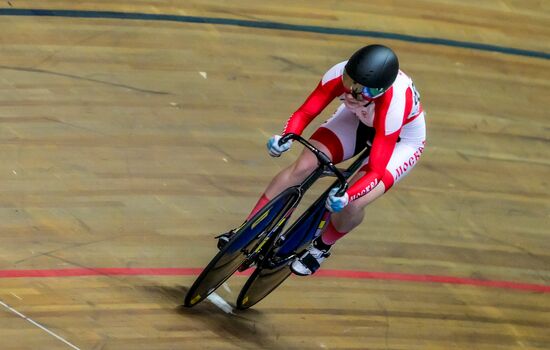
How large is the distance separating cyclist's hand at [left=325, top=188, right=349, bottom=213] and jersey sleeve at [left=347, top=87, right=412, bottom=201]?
0.07 m

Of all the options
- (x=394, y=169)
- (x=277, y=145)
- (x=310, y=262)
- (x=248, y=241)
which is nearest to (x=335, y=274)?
(x=310, y=262)

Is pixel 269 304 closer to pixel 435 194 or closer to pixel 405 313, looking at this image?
pixel 405 313

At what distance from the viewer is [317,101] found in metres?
4.30

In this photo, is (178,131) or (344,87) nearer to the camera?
(344,87)

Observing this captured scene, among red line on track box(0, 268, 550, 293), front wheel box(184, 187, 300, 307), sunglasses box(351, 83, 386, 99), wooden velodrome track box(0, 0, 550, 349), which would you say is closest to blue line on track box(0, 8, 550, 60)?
wooden velodrome track box(0, 0, 550, 349)

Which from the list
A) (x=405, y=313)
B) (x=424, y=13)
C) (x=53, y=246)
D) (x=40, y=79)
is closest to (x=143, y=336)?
(x=53, y=246)

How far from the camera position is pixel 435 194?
5801 millimetres

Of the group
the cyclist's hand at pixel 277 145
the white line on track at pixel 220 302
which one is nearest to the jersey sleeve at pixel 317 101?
the cyclist's hand at pixel 277 145

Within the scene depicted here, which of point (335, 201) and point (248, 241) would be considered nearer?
point (335, 201)

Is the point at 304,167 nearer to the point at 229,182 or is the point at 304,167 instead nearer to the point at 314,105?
the point at 314,105

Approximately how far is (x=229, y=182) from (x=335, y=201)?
4.93 ft

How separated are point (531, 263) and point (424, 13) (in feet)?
7.97

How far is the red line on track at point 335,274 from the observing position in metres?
4.69

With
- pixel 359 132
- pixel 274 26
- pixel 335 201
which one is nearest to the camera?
pixel 335 201
